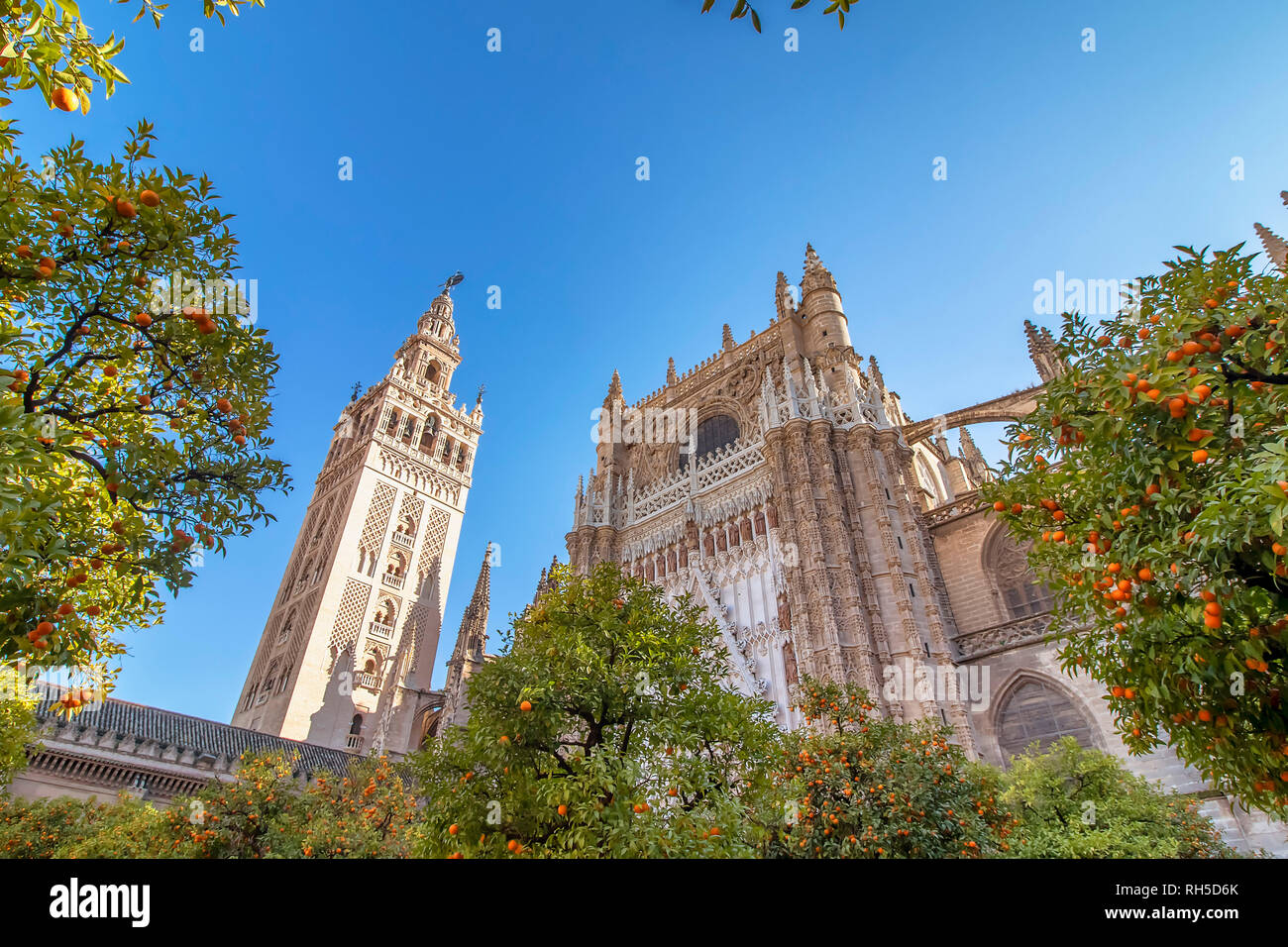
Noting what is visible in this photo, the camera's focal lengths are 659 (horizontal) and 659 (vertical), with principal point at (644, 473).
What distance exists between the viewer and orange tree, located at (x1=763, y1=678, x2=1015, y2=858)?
31.5 ft

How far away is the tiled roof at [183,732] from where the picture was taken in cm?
2305

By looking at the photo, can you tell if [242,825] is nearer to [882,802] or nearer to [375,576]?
[882,802]

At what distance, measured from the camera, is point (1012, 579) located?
19656 millimetres

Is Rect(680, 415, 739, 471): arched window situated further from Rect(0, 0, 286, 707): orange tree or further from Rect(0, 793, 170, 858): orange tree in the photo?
Rect(0, 0, 286, 707): orange tree

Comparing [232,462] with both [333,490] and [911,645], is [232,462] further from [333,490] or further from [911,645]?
[333,490]

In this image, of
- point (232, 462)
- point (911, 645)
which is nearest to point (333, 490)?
point (911, 645)

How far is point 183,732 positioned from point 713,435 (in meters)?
25.4

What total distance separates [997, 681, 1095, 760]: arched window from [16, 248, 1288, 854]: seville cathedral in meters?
0.05

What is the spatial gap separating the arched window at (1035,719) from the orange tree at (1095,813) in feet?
11.4

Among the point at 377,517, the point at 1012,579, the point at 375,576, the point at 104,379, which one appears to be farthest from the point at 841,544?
the point at 377,517

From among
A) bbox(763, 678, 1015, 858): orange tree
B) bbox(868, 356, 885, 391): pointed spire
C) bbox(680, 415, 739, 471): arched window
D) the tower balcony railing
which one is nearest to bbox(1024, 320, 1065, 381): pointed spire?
bbox(868, 356, 885, 391): pointed spire

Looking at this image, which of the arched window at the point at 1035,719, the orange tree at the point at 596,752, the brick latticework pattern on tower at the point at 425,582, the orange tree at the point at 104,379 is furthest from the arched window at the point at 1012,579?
the brick latticework pattern on tower at the point at 425,582

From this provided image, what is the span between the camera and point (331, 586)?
36.5 meters
